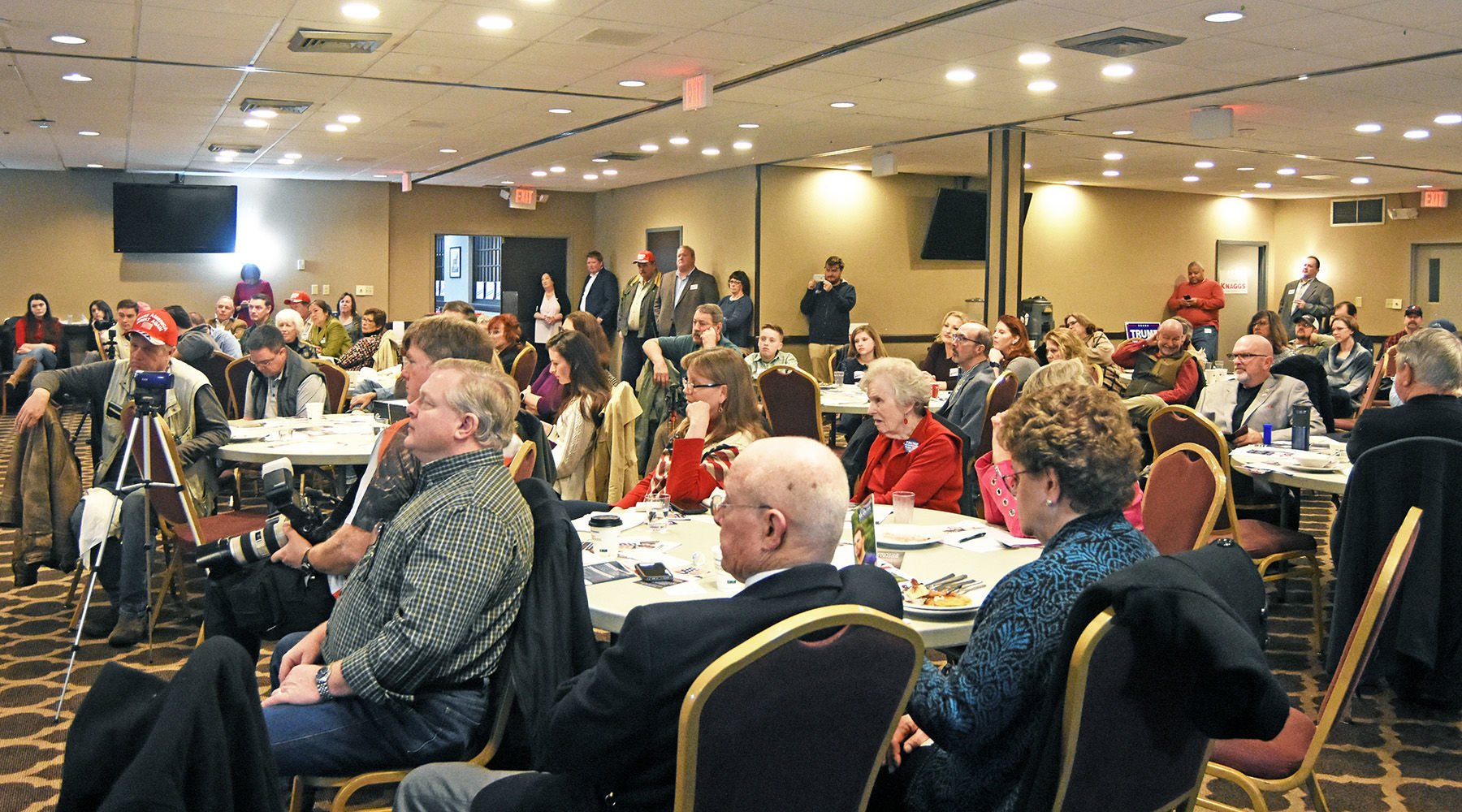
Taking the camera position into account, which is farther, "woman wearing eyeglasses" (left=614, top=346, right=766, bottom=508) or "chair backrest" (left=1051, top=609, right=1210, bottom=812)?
"woman wearing eyeglasses" (left=614, top=346, right=766, bottom=508)

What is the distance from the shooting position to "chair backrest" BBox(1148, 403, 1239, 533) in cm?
461

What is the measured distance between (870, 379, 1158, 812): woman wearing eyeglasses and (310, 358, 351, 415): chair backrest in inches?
231

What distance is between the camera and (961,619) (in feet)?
8.75

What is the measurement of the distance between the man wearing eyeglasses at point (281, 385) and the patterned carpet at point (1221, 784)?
1.26 m

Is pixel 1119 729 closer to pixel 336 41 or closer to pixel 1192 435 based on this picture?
pixel 1192 435

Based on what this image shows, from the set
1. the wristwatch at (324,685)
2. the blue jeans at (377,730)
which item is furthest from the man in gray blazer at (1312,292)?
the wristwatch at (324,685)

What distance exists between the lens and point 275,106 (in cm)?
1003

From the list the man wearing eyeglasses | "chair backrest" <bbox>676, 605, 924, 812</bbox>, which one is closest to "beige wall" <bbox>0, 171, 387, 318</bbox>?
the man wearing eyeglasses

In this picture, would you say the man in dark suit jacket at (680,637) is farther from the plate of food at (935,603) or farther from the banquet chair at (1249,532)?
the banquet chair at (1249,532)

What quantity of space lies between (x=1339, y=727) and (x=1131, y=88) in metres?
5.71

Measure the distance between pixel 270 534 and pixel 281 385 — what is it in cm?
370

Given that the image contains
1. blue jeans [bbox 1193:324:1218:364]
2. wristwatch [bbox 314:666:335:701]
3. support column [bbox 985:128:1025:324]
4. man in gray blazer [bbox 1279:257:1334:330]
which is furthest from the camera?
man in gray blazer [bbox 1279:257:1334:330]

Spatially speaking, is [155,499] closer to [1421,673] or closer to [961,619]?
[961,619]

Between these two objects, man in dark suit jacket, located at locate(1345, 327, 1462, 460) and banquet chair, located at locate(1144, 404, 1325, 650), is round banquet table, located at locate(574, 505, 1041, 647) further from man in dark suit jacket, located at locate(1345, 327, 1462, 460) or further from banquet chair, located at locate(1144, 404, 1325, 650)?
man in dark suit jacket, located at locate(1345, 327, 1462, 460)
